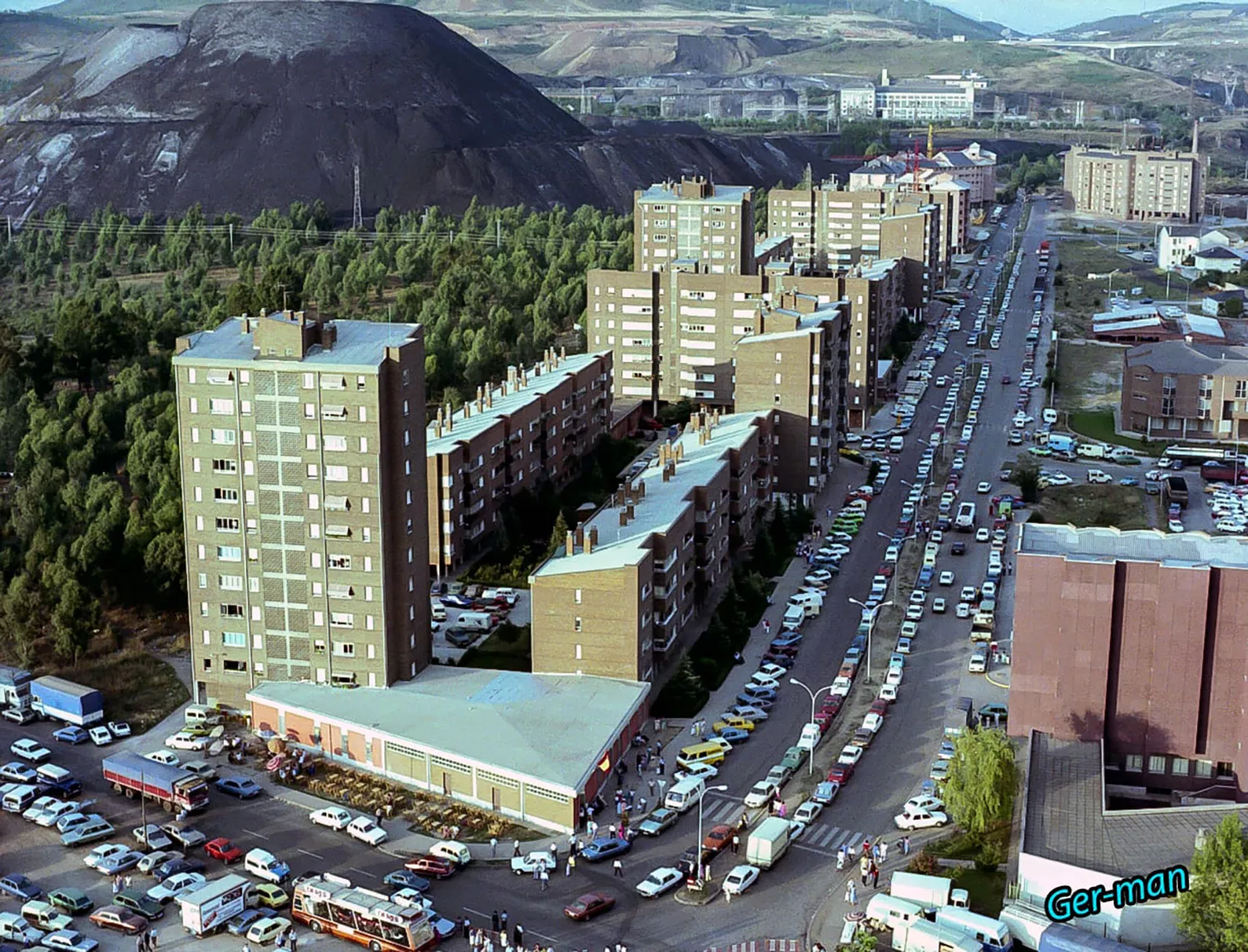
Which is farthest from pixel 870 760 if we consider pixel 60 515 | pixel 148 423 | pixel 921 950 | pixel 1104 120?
pixel 1104 120

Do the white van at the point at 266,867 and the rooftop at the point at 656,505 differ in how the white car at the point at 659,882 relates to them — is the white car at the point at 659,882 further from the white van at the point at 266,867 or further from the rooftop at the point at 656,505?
the rooftop at the point at 656,505

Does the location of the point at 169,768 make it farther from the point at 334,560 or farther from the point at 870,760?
the point at 870,760

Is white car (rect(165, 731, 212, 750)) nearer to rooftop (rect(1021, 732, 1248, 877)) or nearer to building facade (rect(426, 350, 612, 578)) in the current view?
building facade (rect(426, 350, 612, 578))

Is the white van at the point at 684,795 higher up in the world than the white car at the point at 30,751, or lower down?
higher up

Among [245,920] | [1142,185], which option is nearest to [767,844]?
[245,920]

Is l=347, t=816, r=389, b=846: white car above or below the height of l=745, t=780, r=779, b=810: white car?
below

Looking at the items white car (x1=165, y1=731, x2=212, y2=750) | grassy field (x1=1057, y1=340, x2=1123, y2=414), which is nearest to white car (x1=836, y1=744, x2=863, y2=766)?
white car (x1=165, y1=731, x2=212, y2=750)

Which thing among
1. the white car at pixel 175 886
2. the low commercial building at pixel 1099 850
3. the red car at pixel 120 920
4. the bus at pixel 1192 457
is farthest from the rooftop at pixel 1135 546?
the bus at pixel 1192 457
